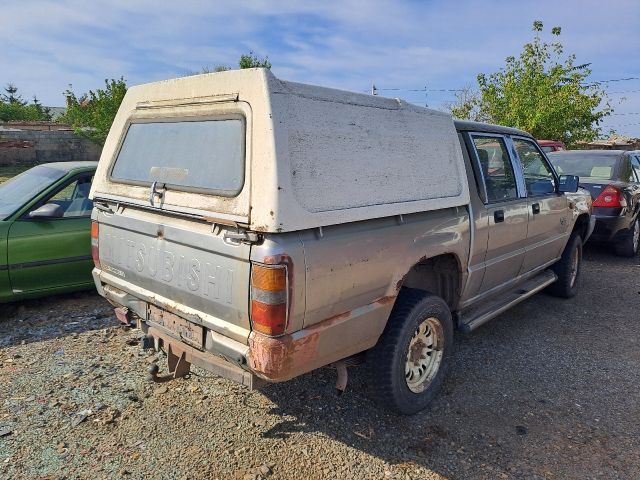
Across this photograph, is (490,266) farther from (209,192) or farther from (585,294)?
(585,294)

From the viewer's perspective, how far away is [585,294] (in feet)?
19.2

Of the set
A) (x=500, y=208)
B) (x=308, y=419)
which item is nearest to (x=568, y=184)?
(x=500, y=208)

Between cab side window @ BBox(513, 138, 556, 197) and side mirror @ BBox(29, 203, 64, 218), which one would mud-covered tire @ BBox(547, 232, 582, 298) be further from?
side mirror @ BBox(29, 203, 64, 218)

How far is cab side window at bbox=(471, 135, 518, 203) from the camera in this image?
12.3 ft

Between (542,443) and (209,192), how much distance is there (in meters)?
2.54

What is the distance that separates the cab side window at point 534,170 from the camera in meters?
4.41

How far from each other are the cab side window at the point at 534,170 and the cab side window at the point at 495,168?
0.32 m

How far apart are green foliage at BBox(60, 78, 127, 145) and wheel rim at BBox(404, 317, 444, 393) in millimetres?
22441

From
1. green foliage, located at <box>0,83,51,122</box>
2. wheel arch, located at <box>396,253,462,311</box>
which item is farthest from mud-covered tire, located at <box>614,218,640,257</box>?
green foliage, located at <box>0,83,51,122</box>

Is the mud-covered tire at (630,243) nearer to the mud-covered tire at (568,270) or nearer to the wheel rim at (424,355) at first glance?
the mud-covered tire at (568,270)

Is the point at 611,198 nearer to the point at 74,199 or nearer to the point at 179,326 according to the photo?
the point at 179,326

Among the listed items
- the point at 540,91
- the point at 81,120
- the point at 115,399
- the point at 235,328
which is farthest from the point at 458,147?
the point at 81,120

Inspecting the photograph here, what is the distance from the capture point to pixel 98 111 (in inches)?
898

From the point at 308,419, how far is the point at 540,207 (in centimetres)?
299
